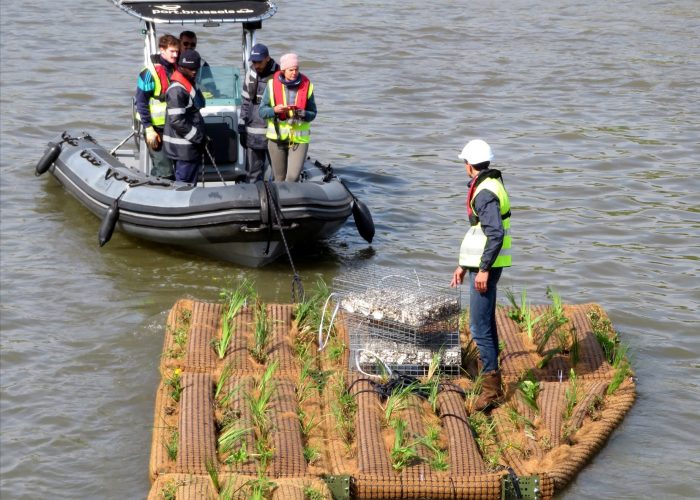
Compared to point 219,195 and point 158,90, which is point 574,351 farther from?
point 158,90

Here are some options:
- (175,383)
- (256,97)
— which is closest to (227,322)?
(175,383)

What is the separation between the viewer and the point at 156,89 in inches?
364

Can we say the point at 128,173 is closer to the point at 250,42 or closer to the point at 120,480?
the point at 250,42

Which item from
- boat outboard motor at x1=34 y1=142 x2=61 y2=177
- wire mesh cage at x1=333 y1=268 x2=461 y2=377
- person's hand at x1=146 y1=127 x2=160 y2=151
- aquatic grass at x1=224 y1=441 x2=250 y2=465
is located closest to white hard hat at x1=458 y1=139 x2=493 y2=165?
wire mesh cage at x1=333 y1=268 x2=461 y2=377

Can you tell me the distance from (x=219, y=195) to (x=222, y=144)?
3.78 feet

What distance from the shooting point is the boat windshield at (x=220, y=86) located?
395 inches

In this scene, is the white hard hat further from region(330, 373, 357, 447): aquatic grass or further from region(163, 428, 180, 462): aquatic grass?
region(163, 428, 180, 462): aquatic grass

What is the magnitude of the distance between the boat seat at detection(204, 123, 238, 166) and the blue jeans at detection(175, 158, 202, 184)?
1.59 ft

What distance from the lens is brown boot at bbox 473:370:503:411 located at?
6457mm

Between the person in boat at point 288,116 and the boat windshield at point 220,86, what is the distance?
35.7 inches

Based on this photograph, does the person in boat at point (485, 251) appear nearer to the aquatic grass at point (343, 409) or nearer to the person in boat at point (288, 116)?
the aquatic grass at point (343, 409)

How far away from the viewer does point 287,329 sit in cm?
735

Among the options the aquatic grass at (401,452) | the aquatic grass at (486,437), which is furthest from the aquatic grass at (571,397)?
the aquatic grass at (401,452)

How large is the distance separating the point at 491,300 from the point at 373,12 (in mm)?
13930
